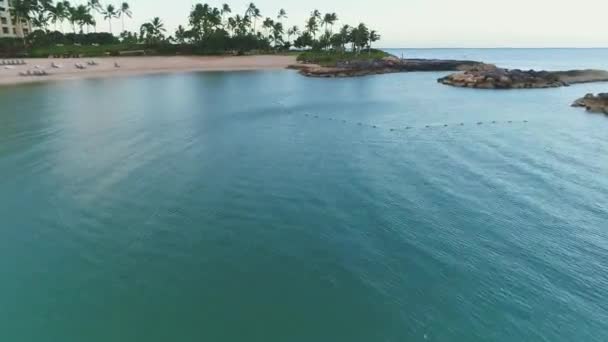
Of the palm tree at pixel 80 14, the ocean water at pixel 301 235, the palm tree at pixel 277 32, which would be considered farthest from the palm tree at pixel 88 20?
the ocean water at pixel 301 235

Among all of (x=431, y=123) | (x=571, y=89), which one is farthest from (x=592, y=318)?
(x=571, y=89)

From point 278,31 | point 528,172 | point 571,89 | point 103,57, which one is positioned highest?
point 278,31

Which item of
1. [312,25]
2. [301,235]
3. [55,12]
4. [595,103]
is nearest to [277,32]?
[312,25]

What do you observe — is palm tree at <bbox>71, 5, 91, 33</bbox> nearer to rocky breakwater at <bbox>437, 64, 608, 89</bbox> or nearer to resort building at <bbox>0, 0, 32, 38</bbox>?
resort building at <bbox>0, 0, 32, 38</bbox>

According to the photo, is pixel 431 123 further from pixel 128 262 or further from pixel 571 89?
pixel 571 89

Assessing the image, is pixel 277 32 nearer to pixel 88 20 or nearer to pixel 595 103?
pixel 88 20
